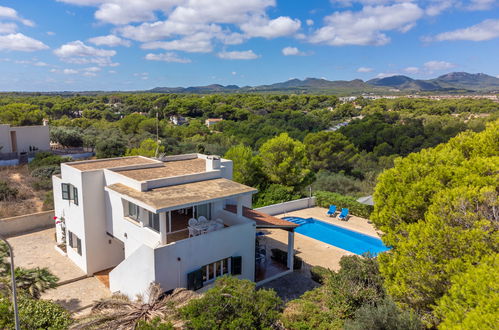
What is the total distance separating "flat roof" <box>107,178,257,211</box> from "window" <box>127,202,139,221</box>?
0.77m

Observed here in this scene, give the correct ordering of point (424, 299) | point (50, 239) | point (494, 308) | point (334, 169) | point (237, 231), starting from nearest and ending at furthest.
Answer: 1. point (494, 308)
2. point (424, 299)
3. point (237, 231)
4. point (50, 239)
5. point (334, 169)

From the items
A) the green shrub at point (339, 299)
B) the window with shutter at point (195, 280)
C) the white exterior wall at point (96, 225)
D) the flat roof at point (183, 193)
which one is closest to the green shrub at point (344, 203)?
the green shrub at point (339, 299)

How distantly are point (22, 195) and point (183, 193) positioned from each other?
1787cm

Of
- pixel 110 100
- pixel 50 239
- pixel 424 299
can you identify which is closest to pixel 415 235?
pixel 424 299

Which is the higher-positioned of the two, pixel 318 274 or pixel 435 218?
pixel 435 218

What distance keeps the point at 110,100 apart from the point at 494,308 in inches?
4409

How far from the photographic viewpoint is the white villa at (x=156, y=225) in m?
12.4

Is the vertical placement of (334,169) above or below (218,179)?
below

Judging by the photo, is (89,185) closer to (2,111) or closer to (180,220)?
(180,220)

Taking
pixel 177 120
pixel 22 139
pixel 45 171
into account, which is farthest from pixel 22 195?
pixel 177 120

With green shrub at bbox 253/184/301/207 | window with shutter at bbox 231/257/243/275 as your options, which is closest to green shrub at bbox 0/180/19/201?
green shrub at bbox 253/184/301/207

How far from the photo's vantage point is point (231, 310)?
899 centimetres

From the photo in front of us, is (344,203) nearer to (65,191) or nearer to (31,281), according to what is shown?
(65,191)

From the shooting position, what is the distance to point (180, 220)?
15.3m
